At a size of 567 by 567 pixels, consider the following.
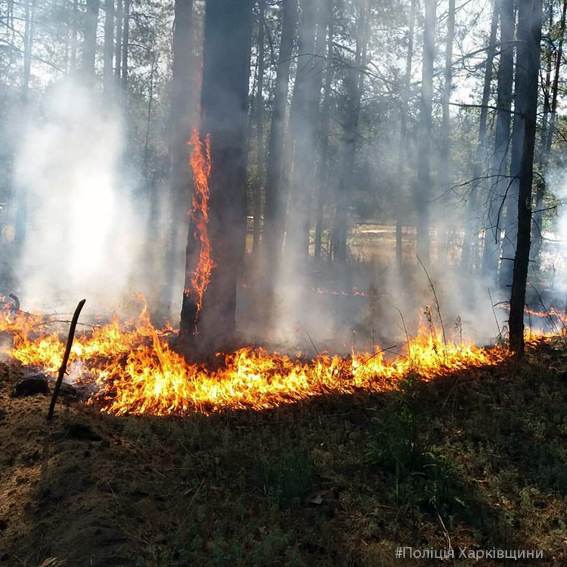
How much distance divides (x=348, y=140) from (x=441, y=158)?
27.5ft

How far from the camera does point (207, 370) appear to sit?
23.5 ft

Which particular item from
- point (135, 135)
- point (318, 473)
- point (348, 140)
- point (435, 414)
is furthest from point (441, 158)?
point (318, 473)

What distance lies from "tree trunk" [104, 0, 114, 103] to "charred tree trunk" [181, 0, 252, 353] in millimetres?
14336

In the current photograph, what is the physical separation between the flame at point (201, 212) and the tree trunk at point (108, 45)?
14.8m

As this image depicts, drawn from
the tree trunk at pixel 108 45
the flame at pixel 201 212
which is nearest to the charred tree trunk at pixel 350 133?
the tree trunk at pixel 108 45

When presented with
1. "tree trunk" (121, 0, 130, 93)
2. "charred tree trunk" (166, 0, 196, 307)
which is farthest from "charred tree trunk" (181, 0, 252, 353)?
"tree trunk" (121, 0, 130, 93)

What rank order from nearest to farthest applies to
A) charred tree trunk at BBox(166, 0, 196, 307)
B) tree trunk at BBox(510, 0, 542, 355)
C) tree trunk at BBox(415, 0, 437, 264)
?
tree trunk at BBox(510, 0, 542, 355) < charred tree trunk at BBox(166, 0, 196, 307) < tree trunk at BBox(415, 0, 437, 264)

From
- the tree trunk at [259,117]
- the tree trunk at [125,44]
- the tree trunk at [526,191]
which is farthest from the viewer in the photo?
the tree trunk at [125,44]

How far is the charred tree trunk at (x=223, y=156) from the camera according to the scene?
24.7ft

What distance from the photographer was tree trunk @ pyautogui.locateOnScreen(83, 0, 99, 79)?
19.3 m

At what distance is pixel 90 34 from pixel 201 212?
1577 cm

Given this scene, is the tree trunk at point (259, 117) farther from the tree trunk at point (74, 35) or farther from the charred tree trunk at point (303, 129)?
the tree trunk at point (74, 35)

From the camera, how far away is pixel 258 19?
17797 millimetres

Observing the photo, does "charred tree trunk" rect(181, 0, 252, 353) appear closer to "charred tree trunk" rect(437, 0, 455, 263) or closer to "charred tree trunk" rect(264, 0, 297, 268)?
"charred tree trunk" rect(264, 0, 297, 268)
